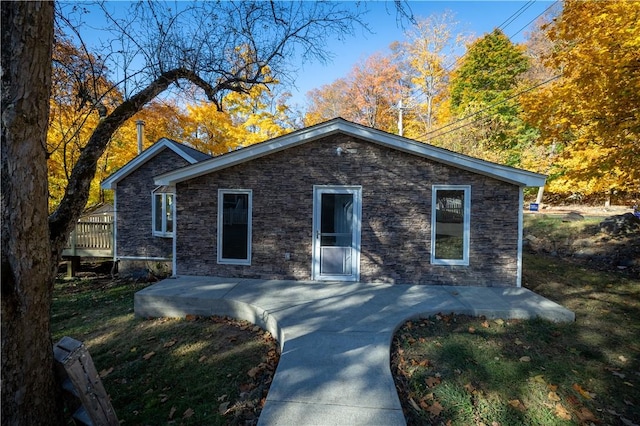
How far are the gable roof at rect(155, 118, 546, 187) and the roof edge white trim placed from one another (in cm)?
378

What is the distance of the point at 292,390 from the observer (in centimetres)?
312

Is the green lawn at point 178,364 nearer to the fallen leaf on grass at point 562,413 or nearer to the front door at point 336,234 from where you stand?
the front door at point 336,234

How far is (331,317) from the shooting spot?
16.1 feet

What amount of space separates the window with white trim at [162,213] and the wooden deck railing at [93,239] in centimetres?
189

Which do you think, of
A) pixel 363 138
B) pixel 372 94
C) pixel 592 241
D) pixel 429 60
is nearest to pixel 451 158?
pixel 363 138

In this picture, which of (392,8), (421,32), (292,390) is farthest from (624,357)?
(421,32)

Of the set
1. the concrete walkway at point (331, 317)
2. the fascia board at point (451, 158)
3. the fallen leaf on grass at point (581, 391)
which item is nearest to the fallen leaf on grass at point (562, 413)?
the fallen leaf on grass at point (581, 391)

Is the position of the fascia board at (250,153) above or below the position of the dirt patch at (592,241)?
above

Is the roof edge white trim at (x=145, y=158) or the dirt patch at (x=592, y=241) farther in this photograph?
the roof edge white trim at (x=145, y=158)

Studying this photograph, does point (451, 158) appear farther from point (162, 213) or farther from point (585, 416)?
point (162, 213)

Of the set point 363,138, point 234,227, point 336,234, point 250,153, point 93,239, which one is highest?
point 363,138

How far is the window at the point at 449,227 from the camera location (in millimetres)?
6750

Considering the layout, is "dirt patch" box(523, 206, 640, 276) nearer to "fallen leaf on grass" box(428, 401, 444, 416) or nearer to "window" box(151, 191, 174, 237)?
"fallen leaf on grass" box(428, 401, 444, 416)

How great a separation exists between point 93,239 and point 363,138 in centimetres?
1036
